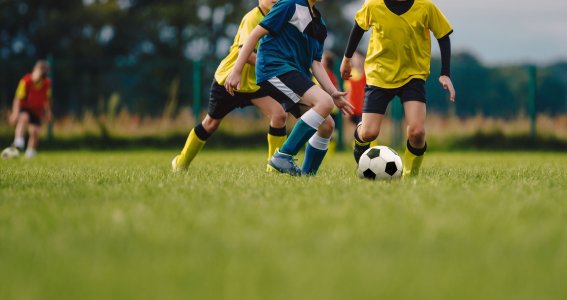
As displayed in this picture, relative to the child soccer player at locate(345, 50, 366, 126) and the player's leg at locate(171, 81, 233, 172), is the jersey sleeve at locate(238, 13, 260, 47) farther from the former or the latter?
the child soccer player at locate(345, 50, 366, 126)

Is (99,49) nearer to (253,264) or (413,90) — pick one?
(413,90)

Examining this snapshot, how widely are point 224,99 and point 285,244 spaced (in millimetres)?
4076

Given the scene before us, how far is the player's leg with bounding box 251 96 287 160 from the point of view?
270 inches

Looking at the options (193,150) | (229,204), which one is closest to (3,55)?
(193,150)

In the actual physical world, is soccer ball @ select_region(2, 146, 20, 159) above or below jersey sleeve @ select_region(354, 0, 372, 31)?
below

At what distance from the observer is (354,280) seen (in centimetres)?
219

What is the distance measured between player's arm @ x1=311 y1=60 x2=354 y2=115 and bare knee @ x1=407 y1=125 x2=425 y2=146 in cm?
67

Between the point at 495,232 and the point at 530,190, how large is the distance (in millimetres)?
1881

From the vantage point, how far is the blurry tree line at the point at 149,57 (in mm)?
17766

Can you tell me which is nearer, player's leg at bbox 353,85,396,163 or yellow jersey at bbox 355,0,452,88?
yellow jersey at bbox 355,0,452,88

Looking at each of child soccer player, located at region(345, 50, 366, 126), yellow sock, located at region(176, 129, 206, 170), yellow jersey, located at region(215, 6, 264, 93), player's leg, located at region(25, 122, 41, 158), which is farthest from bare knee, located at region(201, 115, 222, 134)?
child soccer player, located at region(345, 50, 366, 126)

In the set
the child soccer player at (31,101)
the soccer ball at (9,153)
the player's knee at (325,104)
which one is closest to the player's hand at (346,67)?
the player's knee at (325,104)

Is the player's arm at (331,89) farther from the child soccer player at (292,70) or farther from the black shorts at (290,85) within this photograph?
the black shorts at (290,85)

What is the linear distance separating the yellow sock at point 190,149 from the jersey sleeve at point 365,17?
1.89m
